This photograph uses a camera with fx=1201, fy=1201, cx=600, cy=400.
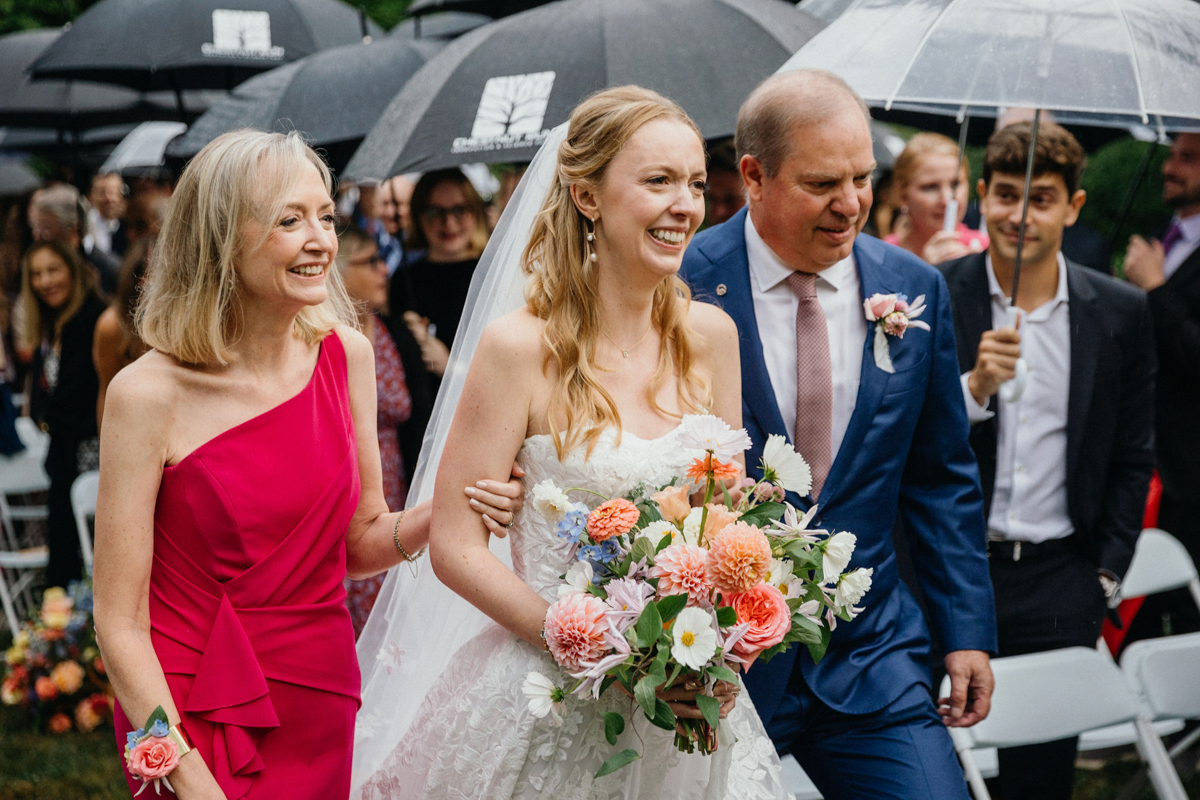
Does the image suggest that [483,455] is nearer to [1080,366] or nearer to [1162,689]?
[1080,366]

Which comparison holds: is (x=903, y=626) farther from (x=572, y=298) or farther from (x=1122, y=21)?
(x=1122, y=21)

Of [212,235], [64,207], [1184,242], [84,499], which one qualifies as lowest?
[84,499]

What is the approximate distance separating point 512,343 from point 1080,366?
7.82 ft

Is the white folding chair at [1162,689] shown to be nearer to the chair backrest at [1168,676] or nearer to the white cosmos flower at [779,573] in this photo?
the chair backrest at [1168,676]

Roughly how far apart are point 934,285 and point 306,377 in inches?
65.7

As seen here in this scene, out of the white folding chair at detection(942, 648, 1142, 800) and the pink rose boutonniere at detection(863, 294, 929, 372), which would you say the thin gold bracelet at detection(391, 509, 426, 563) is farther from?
→ the white folding chair at detection(942, 648, 1142, 800)

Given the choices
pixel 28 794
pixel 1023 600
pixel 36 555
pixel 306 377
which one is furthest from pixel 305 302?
pixel 36 555

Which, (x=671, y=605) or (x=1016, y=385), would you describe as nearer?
(x=671, y=605)

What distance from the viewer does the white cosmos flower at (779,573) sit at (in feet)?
7.97

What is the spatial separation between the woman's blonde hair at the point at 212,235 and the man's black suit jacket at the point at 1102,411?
8.52 feet

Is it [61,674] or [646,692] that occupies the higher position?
[646,692]

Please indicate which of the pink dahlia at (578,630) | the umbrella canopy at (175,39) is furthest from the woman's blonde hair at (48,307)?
the pink dahlia at (578,630)

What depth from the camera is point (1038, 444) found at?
422 centimetres

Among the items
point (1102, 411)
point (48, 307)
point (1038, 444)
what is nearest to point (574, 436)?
point (1038, 444)
